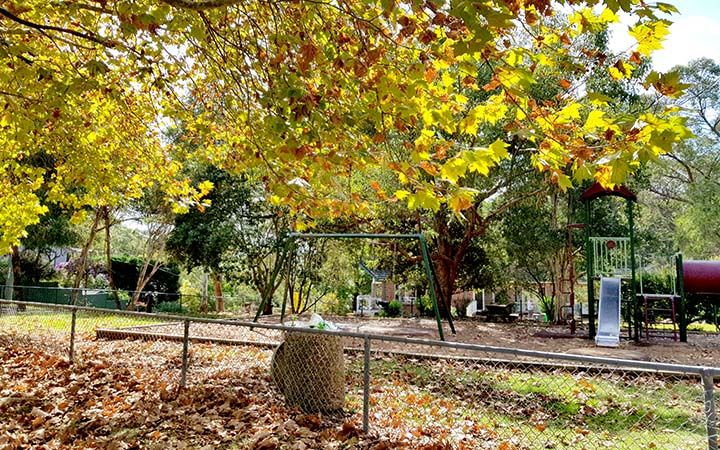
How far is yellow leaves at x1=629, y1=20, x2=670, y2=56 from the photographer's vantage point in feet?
9.91

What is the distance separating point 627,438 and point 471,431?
1315 mm

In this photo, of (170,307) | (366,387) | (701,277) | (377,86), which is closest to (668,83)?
(377,86)

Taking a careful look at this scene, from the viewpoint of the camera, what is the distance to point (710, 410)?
104 inches

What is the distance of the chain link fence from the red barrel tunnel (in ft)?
20.4

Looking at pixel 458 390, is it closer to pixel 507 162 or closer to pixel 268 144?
pixel 268 144

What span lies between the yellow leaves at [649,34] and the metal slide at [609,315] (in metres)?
7.74

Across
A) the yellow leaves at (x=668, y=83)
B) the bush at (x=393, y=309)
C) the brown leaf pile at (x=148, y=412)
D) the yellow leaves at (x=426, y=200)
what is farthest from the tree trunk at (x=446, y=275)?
the yellow leaves at (x=668, y=83)

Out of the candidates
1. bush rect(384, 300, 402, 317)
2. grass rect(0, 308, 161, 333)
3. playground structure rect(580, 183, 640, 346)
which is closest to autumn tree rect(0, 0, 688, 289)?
grass rect(0, 308, 161, 333)

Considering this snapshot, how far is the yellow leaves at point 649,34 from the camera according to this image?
3021 millimetres

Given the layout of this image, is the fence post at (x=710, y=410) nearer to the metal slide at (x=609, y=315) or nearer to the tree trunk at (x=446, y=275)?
the metal slide at (x=609, y=315)

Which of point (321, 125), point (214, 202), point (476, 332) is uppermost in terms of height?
point (214, 202)

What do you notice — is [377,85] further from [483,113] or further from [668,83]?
[668,83]

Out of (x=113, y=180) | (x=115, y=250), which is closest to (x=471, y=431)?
(x=113, y=180)

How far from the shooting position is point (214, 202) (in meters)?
19.5
